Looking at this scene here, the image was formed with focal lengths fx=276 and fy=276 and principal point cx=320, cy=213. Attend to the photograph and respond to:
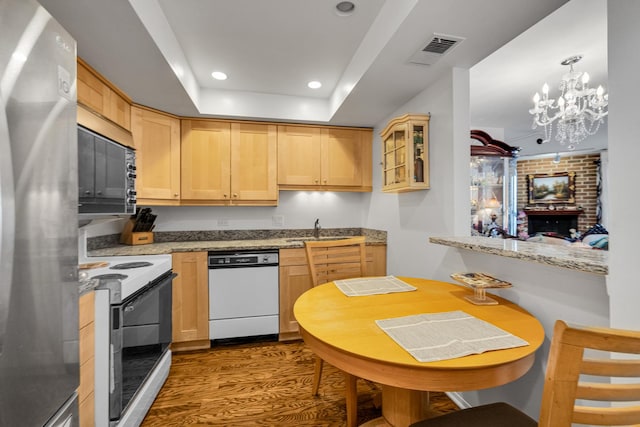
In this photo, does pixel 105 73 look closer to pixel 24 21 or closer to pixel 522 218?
pixel 24 21

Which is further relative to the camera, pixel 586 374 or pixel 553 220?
pixel 553 220

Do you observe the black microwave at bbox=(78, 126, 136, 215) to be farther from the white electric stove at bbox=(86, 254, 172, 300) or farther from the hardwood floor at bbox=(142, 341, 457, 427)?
the hardwood floor at bbox=(142, 341, 457, 427)

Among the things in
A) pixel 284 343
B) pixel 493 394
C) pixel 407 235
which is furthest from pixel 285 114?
pixel 493 394

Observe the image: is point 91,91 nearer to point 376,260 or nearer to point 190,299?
point 190,299

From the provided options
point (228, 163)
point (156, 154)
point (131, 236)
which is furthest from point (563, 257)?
point (131, 236)

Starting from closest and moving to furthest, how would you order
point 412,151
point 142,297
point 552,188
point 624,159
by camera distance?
point 624,159 → point 142,297 → point 412,151 → point 552,188

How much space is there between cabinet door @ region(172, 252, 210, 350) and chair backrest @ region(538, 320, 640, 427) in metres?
2.58

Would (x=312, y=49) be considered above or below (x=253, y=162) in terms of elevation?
above

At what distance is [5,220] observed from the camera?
1.97 ft

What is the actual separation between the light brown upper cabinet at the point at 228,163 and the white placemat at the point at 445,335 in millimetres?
2288

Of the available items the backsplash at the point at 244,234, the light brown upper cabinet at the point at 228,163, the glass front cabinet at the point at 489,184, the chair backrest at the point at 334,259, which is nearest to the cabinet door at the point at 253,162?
the light brown upper cabinet at the point at 228,163

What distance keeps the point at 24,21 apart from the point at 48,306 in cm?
72

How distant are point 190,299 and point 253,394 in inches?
43.2

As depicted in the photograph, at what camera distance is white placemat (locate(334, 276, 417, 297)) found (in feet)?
5.11
